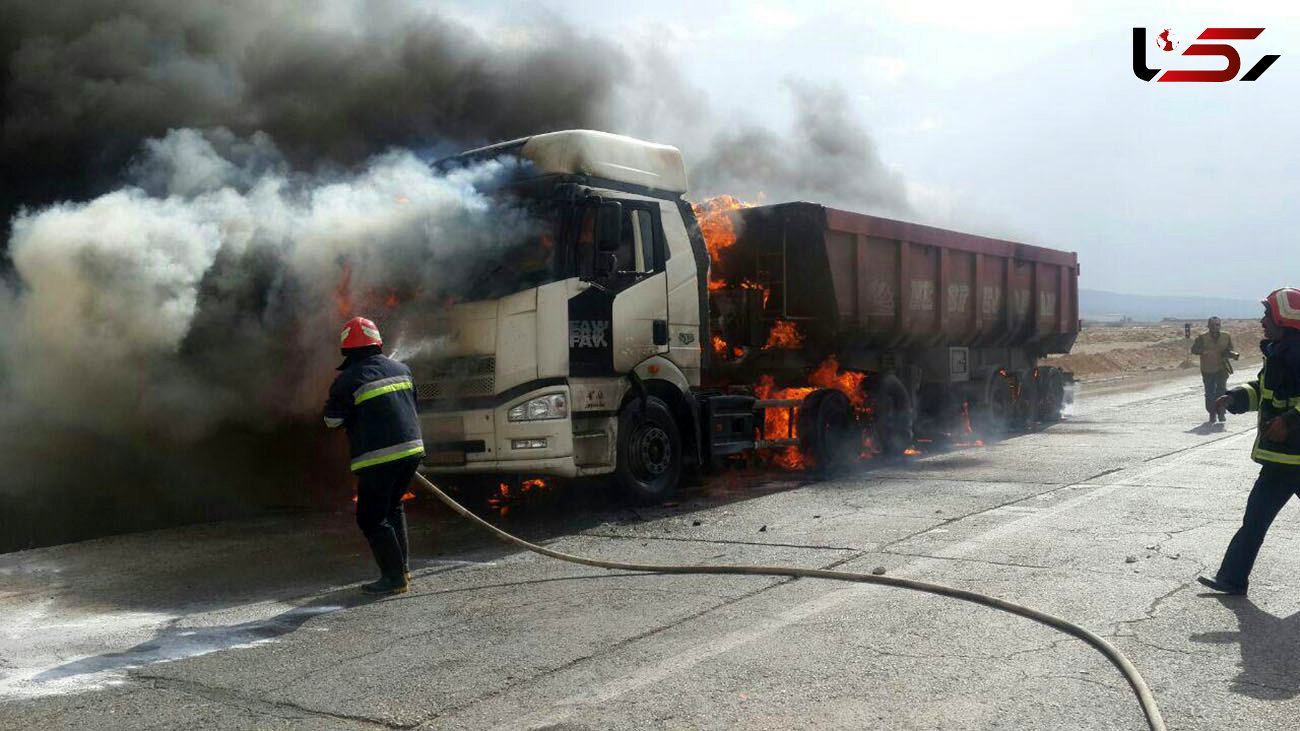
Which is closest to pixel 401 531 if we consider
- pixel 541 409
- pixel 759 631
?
pixel 541 409

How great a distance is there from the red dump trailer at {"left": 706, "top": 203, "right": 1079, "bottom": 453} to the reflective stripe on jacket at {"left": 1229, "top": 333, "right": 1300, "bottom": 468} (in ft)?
18.0

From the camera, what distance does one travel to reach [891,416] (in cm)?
1370

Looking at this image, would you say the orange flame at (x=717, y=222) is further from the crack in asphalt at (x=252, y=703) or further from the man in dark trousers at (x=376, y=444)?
the crack in asphalt at (x=252, y=703)

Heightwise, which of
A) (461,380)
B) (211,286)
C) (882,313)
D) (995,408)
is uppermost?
(211,286)

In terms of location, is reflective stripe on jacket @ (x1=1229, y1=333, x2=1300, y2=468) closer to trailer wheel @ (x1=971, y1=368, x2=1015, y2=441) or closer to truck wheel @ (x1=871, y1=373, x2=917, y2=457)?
truck wheel @ (x1=871, y1=373, x2=917, y2=457)

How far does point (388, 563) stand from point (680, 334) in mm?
4244

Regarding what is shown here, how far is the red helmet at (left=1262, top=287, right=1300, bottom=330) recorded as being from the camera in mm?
5852

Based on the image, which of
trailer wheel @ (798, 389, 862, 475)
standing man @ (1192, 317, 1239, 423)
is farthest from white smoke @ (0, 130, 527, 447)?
standing man @ (1192, 317, 1239, 423)

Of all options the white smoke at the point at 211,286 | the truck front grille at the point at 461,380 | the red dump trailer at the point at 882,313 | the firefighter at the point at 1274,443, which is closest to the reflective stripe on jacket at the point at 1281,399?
the firefighter at the point at 1274,443

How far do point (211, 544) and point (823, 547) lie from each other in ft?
15.3

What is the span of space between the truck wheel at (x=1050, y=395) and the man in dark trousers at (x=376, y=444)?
14250 millimetres

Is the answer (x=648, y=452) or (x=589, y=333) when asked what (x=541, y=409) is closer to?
(x=589, y=333)

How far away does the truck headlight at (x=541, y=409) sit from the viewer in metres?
8.41

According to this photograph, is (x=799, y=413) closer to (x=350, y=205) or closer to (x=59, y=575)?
(x=350, y=205)
